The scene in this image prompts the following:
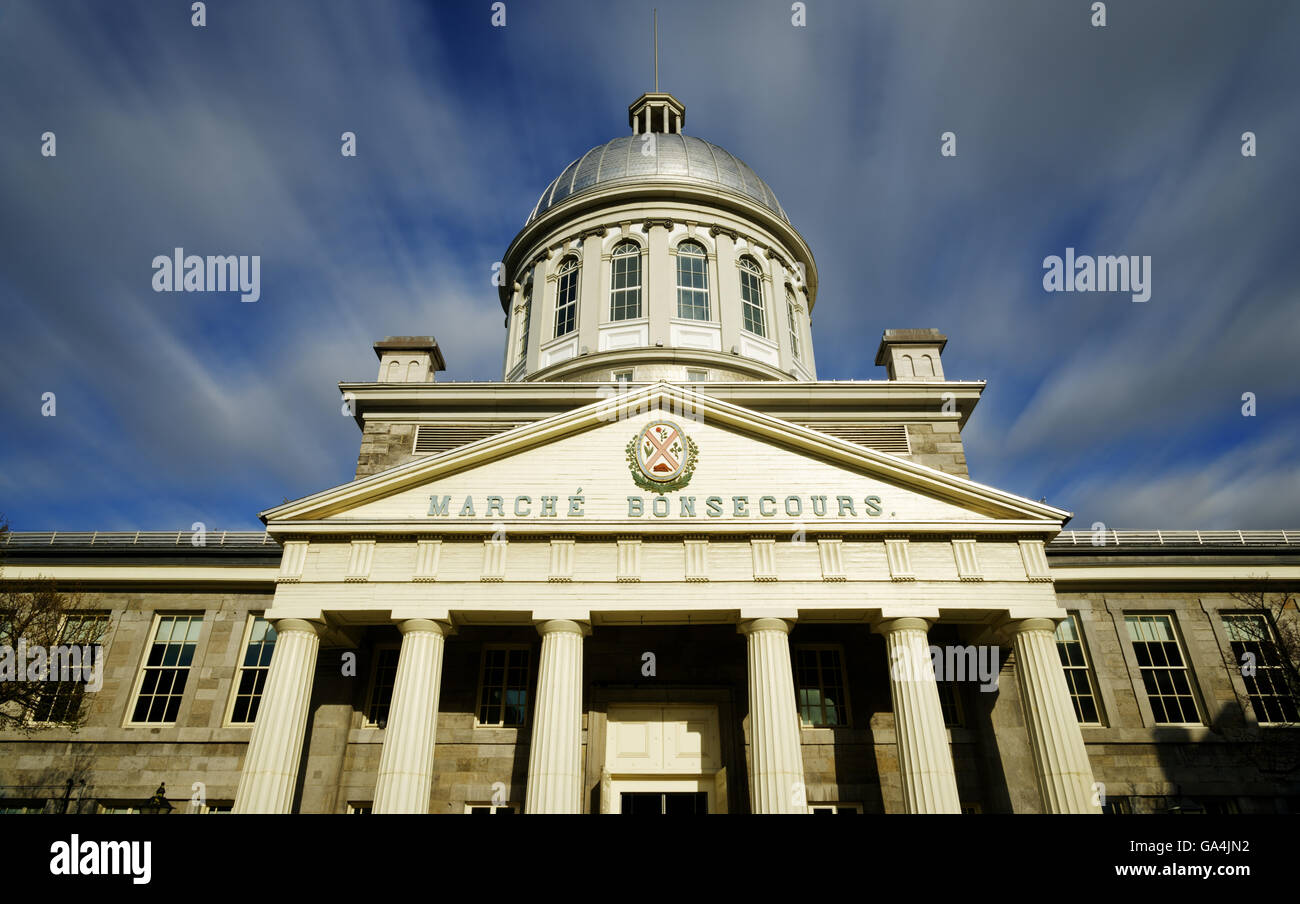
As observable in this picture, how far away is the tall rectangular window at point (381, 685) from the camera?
2022cm

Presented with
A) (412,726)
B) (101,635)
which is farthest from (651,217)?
(101,635)

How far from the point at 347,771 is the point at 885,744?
45.1 feet

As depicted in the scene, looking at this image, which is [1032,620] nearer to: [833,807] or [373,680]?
[833,807]

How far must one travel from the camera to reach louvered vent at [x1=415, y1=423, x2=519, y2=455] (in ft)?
78.4

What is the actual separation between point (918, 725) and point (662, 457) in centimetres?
838

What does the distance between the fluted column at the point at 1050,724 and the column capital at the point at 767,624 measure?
5278 mm

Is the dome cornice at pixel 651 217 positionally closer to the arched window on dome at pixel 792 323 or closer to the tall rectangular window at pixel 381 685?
the arched window on dome at pixel 792 323

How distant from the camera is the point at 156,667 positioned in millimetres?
21656

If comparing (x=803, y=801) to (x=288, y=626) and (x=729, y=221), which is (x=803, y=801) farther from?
(x=729, y=221)

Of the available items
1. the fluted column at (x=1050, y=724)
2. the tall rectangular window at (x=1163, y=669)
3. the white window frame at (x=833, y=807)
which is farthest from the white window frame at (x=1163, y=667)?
the white window frame at (x=833, y=807)

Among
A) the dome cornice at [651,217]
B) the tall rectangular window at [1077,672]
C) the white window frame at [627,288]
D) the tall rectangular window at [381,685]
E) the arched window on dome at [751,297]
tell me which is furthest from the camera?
the dome cornice at [651,217]

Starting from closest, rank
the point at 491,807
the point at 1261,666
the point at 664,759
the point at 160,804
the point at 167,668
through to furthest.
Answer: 1. the point at 160,804
2. the point at 491,807
3. the point at 664,759
4. the point at 1261,666
5. the point at 167,668

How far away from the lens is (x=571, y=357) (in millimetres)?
30766
